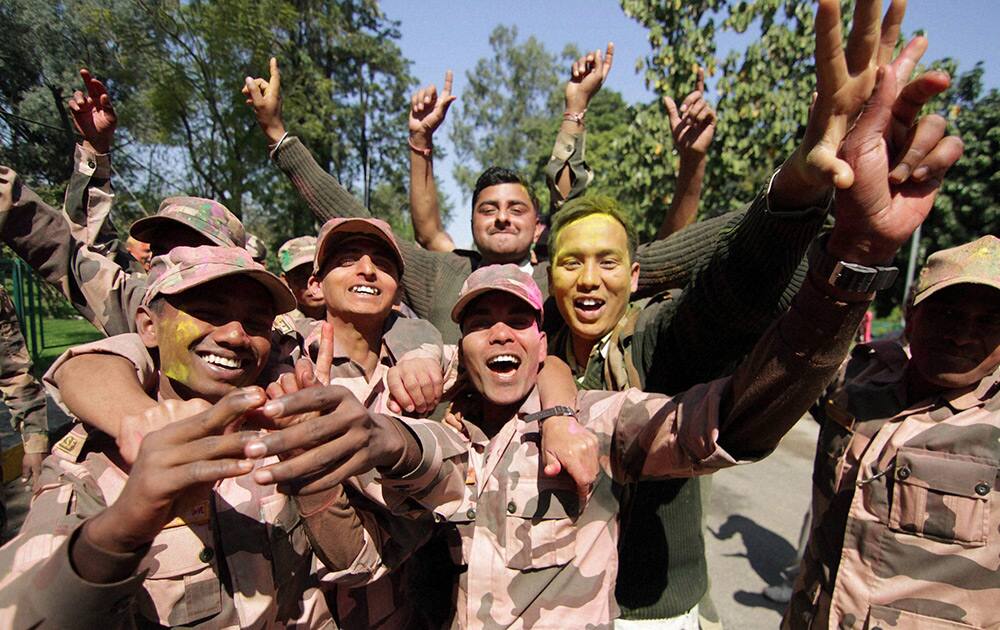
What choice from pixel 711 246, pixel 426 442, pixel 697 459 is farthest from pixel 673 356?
pixel 426 442

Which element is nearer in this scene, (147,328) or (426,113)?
(147,328)

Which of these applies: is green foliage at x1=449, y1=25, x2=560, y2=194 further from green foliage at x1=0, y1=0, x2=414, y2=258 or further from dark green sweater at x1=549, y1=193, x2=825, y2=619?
dark green sweater at x1=549, y1=193, x2=825, y2=619

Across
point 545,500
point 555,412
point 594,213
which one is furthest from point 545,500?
point 594,213

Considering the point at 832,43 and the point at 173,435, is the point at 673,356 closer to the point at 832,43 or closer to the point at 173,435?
the point at 832,43

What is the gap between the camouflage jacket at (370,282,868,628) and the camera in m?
1.49

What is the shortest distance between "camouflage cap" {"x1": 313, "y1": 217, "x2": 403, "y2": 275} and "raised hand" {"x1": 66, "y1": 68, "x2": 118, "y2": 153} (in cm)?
156

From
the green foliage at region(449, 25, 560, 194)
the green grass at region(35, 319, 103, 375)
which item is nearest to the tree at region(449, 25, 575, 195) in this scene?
the green foliage at region(449, 25, 560, 194)

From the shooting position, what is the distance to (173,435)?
106cm

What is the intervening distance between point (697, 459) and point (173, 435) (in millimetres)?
1179

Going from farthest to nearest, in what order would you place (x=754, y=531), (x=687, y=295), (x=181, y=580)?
1. (x=754, y=531)
2. (x=687, y=295)
3. (x=181, y=580)

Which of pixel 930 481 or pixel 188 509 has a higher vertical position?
pixel 188 509

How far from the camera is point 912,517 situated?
187cm

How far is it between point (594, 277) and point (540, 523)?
0.90 metres

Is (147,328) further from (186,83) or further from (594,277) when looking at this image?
(186,83)
